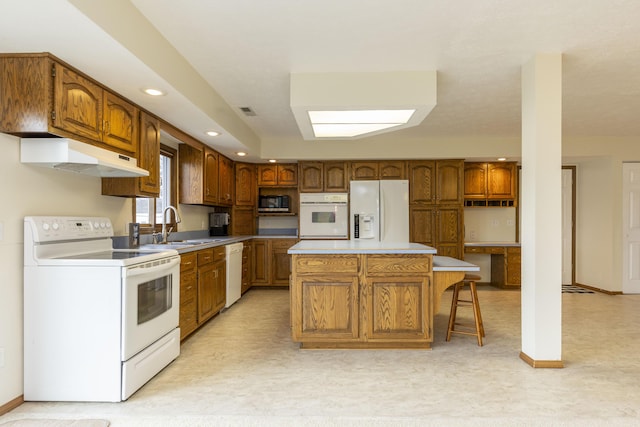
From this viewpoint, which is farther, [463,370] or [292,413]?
[463,370]

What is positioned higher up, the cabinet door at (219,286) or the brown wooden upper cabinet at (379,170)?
the brown wooden upper cabinet at (379,170)

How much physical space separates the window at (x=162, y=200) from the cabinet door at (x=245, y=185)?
148 centimetres

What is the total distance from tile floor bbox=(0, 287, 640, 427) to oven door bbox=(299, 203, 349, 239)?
93.9 inches

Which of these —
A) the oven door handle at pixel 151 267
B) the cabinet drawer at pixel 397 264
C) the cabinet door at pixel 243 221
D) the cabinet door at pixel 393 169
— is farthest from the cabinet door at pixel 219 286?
the cabinet door at pixel 393 169

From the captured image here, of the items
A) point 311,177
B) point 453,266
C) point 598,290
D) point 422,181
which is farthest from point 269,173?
point 598,290

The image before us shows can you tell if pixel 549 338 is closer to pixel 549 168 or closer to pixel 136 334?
pixel 549 168

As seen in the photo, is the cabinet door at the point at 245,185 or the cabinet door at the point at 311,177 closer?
the cabinet door at the point at 311,177

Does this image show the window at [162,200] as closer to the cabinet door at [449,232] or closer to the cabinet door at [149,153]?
the cabinet door at [149,153]

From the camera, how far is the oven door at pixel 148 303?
2.34 metres

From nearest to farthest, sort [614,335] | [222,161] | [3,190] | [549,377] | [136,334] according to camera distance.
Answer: [3,190] → [136,334] → [549,377] → [614,335] → [222,161]

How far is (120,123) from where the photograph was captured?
291 cm

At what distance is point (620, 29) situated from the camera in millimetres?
2484

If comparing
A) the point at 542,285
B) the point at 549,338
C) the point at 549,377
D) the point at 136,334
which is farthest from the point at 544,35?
the point at 136,334

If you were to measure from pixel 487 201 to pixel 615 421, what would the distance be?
461 cm
